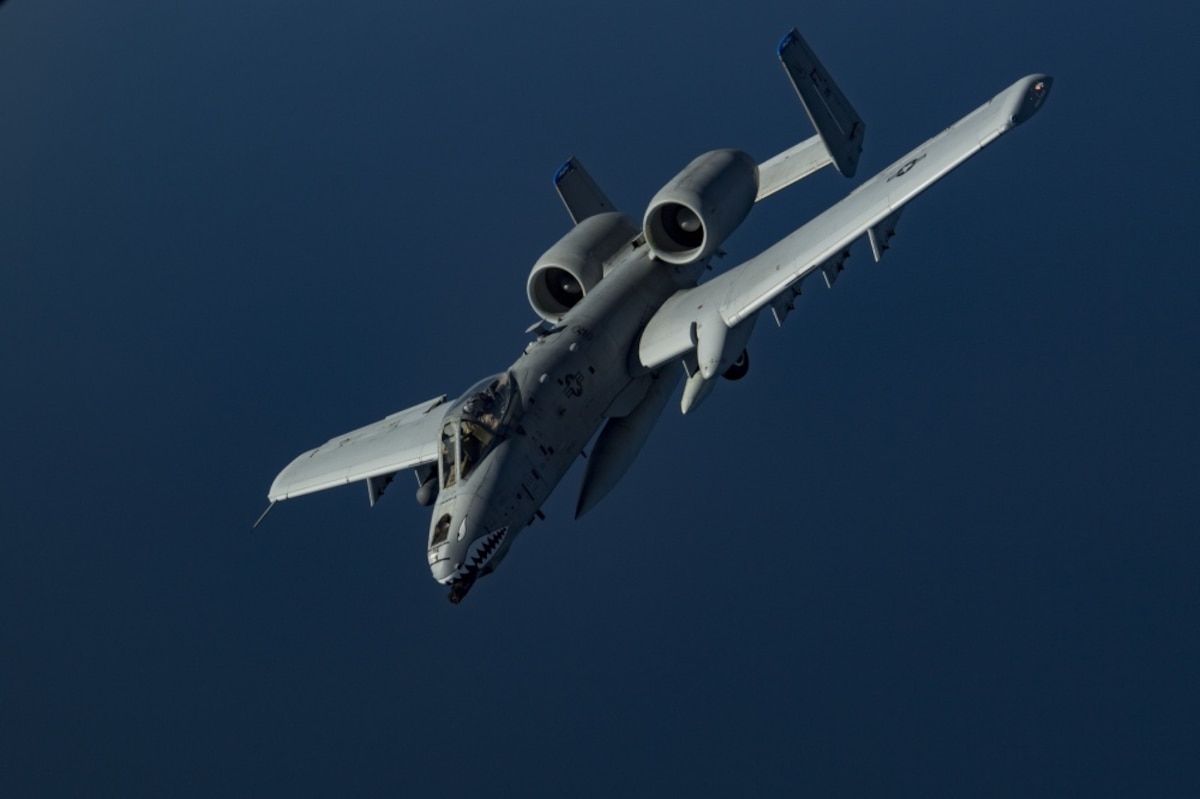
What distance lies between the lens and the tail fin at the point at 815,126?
29.8 meters

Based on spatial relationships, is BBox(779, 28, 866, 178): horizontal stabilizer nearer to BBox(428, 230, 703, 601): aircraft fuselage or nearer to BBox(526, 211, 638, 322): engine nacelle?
BBox(428, 230, 703, 601): aircraft fuselage

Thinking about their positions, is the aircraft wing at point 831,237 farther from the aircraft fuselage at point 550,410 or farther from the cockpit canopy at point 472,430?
the cockpit canopy at point 472,430

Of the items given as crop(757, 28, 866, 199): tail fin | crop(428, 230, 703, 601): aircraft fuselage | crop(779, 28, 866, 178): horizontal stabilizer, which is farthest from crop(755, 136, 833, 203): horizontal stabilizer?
crop(428, 230, 703, 601): aircraft fuselage

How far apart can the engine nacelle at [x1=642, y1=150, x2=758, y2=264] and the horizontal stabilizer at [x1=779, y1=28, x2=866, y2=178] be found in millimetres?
1628

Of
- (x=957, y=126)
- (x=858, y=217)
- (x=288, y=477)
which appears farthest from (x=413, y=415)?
(x=957, y=126)

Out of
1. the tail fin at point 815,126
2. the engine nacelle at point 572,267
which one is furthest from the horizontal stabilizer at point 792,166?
the engine nacelle at point 572,267

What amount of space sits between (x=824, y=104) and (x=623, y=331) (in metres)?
6.30

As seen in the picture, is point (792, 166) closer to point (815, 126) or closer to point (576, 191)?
point (815, 126)

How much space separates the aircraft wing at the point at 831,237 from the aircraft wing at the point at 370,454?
440cm

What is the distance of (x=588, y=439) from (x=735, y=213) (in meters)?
5.60

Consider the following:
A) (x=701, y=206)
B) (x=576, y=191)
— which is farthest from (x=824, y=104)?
(x=576, y=191)

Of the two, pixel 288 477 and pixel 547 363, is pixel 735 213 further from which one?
pixel 288 477

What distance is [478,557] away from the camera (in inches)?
982

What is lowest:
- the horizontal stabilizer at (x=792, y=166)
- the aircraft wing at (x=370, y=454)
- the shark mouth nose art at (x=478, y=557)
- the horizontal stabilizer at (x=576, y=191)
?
the shark mouth nose art at (x=478, y=557)
